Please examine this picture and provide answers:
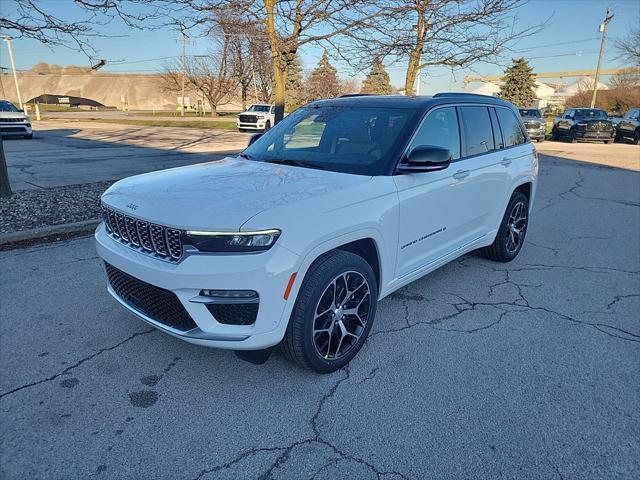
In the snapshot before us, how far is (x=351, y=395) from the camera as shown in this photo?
9.11 feet

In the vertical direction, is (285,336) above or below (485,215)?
below

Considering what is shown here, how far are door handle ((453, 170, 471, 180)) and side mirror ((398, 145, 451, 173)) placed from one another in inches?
21.7

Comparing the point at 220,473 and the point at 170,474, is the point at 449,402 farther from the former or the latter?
the point at 170,474

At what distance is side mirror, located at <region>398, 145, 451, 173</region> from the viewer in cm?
310

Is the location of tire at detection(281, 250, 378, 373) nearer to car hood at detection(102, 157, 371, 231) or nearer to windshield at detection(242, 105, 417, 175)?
car hood at detection(102, 157, 371, 231)

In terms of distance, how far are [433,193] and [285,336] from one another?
5.54ft

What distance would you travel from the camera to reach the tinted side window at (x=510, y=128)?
15.9ft

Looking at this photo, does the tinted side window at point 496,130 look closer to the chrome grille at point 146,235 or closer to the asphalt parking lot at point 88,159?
the chrome grille at point 146,235

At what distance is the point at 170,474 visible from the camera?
7.07ft

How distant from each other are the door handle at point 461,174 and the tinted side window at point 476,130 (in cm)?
26

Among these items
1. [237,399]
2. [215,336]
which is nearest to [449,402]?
[237,399]

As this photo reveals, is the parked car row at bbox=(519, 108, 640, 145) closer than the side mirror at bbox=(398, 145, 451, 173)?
No

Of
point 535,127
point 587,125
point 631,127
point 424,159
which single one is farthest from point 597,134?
point 424,159

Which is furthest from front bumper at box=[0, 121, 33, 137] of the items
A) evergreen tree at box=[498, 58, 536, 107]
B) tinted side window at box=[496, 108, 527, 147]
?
evergreen tree at box=[498, 58, 536, 107]
